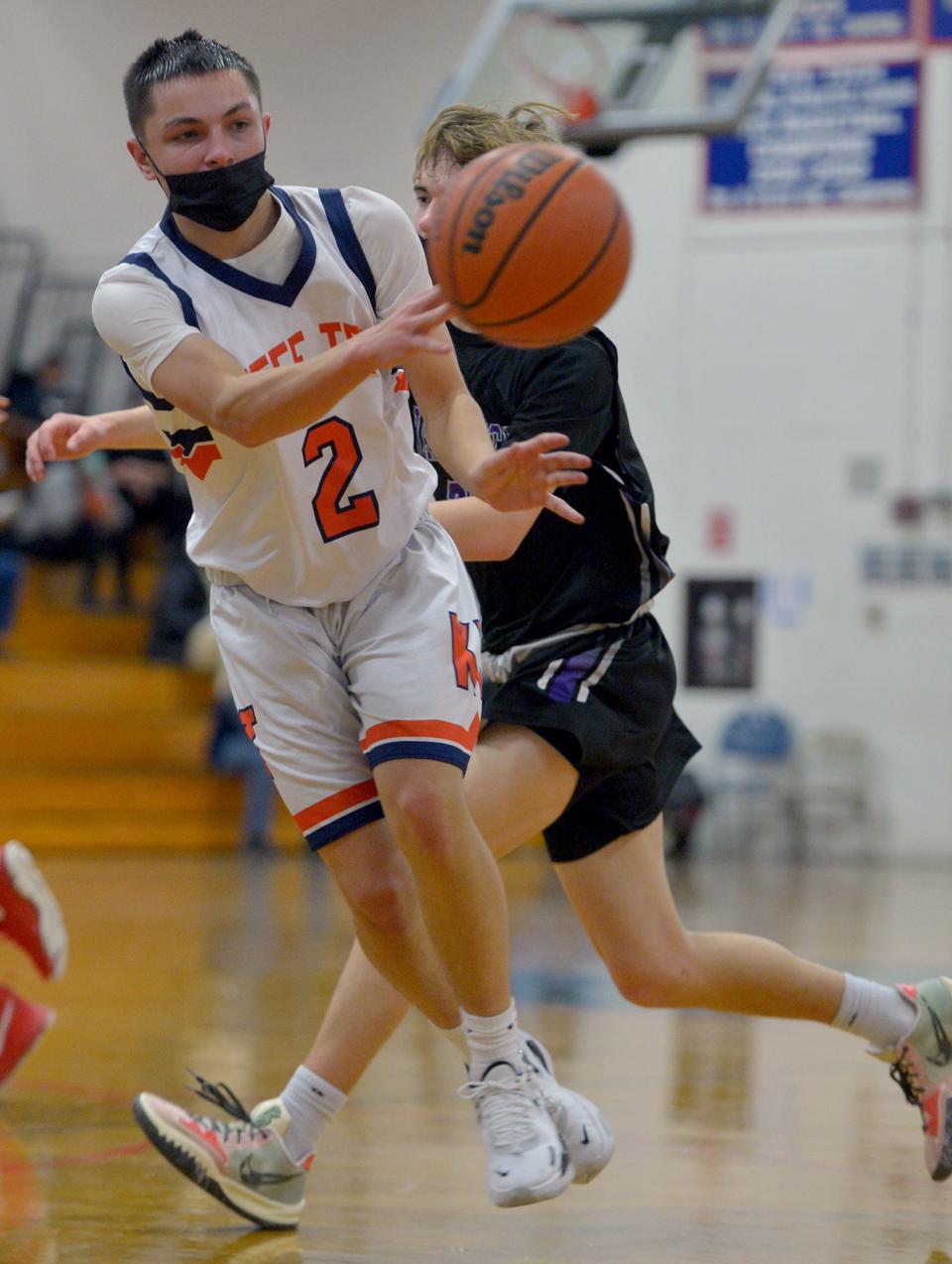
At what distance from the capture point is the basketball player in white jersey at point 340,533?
2471 millimetres

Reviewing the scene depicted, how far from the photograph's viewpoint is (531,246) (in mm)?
2236

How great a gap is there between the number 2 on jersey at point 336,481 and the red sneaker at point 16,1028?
180 cm

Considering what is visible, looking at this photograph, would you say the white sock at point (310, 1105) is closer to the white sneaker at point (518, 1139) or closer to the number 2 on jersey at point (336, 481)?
the white sneaker at point (518, 1139)

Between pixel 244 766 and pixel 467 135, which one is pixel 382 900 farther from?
pixel 244 766

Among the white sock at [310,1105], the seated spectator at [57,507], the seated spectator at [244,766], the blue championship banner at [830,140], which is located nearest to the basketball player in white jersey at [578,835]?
the white sock at [310,1105]

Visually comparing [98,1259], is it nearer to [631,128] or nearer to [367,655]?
[367,655]

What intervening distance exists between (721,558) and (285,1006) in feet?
27.5

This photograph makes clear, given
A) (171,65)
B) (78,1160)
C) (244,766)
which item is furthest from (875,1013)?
(244,766)

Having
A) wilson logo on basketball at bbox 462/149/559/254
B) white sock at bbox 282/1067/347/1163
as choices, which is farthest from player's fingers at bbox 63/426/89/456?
white sock at bbox 282/1067/347/1163

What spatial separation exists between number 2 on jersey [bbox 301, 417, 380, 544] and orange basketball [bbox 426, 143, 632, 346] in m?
0.38

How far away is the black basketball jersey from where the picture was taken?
303 centimetres

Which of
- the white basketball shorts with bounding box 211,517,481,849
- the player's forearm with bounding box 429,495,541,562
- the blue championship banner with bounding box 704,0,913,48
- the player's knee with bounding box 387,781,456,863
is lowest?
the player's knee with bounding box 387,781,456,863

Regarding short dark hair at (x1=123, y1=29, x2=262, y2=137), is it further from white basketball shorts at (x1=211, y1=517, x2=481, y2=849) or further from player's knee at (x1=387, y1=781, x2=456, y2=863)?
player's knee at (x1=387, y1=781, x2=456, y2=863)

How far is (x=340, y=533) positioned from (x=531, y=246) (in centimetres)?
59
